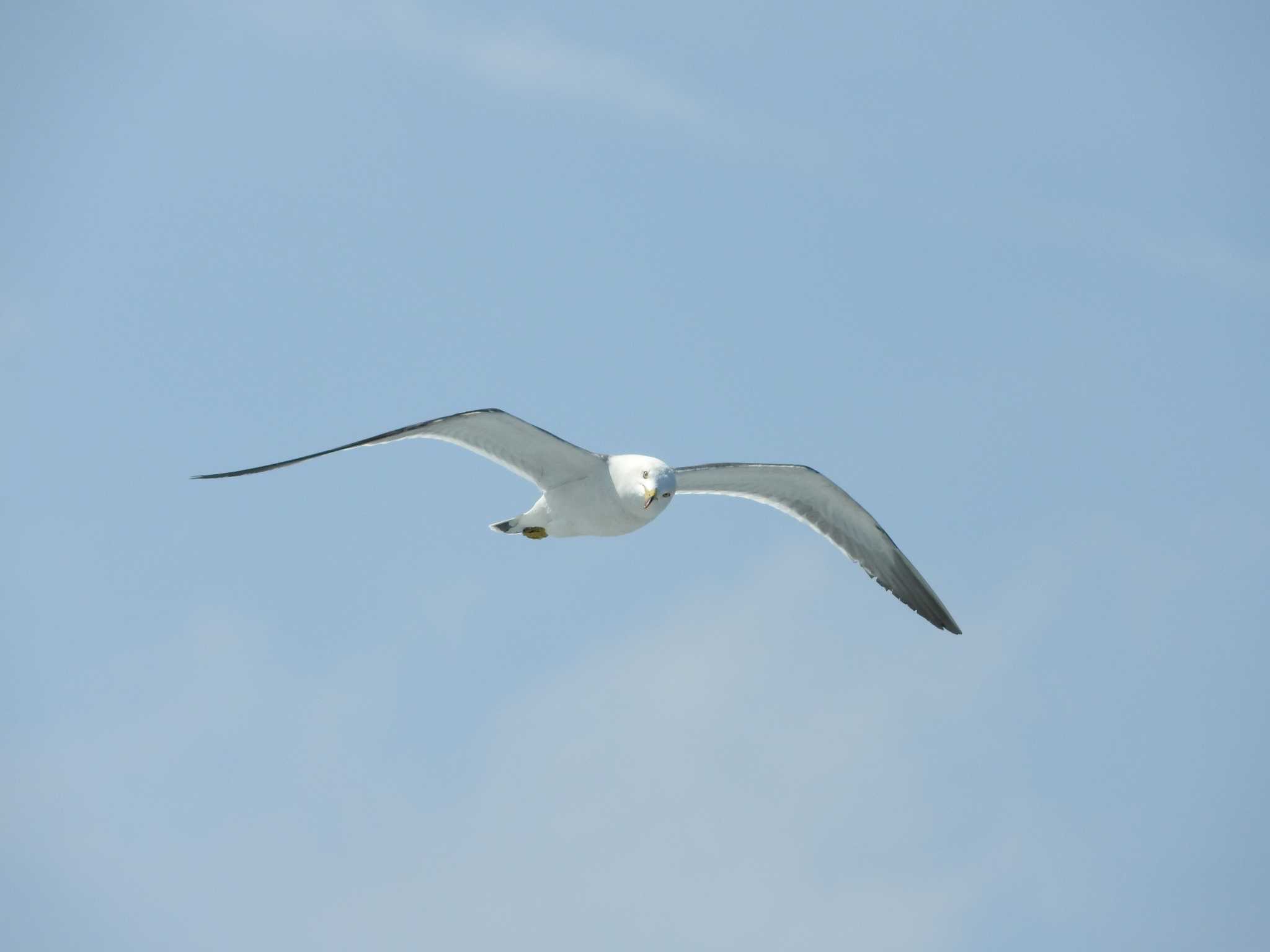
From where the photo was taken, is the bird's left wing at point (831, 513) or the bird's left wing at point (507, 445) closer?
the bird's left wing at point (507, 445)

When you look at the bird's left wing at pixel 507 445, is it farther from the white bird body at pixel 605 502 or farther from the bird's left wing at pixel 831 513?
the bird's left wing at pixel 831 513

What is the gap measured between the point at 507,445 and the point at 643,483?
1.87 meters

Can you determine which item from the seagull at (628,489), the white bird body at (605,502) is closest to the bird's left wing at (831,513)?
the seagull at (628,489)

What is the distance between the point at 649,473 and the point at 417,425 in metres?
2.90

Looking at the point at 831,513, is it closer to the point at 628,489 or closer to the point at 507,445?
the point at 628,489

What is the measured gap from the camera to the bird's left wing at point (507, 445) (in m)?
15.1

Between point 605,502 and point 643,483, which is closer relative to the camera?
point 643,483

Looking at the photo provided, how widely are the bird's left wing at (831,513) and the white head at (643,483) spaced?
1374 mm

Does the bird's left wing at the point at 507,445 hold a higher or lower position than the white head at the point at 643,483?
higher

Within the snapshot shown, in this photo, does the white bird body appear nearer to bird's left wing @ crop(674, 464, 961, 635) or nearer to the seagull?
the seagull

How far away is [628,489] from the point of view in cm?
1656

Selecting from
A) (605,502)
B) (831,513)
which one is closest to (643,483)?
(605,502)

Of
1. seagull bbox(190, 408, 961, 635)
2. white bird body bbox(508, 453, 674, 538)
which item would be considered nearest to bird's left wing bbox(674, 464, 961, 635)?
seagull bbox(190, 408, 961, 635)

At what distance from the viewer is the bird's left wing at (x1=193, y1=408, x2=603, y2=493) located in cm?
1511
